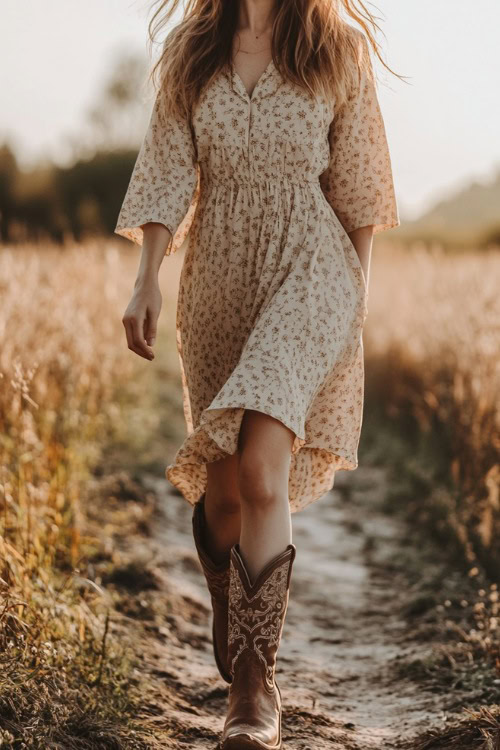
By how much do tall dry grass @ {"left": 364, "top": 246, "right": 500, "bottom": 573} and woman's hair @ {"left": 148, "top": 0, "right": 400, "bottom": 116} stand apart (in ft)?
5.76

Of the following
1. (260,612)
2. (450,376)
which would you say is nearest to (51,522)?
(260,612)

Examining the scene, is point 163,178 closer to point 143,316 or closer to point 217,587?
point 143,316

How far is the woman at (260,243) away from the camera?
226 cm

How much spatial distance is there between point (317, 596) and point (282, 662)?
815 millimetres

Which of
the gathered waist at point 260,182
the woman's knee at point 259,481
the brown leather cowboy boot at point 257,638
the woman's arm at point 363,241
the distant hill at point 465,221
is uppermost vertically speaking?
the distant hill at point 465,221

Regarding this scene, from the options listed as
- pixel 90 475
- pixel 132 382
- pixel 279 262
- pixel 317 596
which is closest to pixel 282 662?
pixel 317 596

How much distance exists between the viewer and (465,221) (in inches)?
1142

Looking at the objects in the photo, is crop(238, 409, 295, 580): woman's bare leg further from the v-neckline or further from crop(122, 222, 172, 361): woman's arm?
the v-neckline

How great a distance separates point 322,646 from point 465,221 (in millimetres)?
26976

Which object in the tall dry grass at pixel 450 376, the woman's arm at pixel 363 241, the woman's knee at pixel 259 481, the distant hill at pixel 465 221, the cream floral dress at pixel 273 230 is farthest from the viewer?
the distant hill at pixel 465 221

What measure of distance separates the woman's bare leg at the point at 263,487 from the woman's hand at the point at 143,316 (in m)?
0.37

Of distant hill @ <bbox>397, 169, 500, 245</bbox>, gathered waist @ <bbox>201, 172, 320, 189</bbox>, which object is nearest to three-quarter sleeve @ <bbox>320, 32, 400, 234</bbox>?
gathered waist @ <bbox>201, 172, 320, 189</bbox>

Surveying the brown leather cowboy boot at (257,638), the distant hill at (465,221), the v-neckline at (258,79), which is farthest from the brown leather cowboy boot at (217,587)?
the distant hill at (465,221)

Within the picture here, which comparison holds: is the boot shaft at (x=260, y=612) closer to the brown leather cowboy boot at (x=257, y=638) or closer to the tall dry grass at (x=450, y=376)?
the brown leather cowboy boot at (x=257, y=638)
